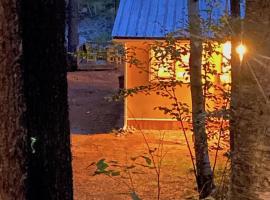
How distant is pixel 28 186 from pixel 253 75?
3.77ft

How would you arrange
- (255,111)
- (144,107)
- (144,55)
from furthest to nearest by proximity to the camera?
(144,107) < (144,55) < (255,111)

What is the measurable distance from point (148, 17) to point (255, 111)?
1200 cm

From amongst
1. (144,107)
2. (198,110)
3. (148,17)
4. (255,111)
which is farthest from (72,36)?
(255,111)

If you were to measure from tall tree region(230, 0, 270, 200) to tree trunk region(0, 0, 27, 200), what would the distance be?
978 millimetres

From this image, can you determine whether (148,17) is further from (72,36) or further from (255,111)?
(72,36)

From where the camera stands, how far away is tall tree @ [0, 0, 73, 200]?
7.77 ft

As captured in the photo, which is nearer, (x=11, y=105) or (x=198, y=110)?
(x=11, y=105)

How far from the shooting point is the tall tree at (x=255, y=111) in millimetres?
2227

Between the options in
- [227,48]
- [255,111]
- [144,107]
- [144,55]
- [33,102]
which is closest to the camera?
[255,111]

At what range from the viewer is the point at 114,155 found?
11.2 metres

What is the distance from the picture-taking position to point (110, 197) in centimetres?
820

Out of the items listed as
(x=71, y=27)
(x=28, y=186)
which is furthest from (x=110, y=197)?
(x=71, y=27)

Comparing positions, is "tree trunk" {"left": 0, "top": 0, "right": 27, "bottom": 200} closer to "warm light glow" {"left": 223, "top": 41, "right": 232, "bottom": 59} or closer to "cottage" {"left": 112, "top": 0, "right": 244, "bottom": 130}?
"warm light glow" {"left": 223, "top": 41, "right": 232, "bottom": 59}

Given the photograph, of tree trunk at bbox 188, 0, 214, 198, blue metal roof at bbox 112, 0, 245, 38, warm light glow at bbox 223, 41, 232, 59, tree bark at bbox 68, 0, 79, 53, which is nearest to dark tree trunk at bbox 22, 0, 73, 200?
warm light glow at bbox 223, 41, 232, 59
